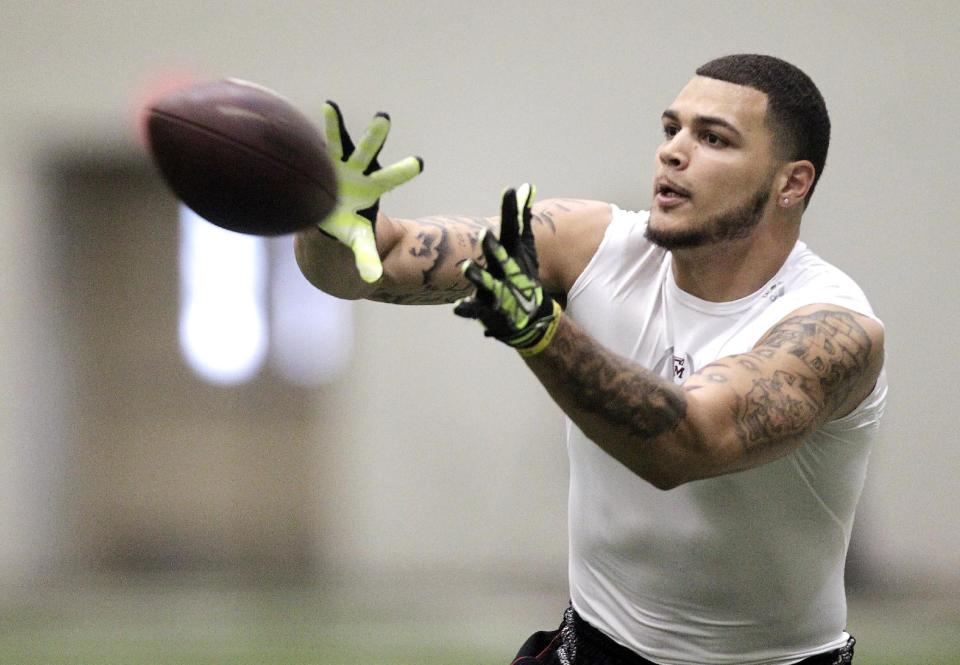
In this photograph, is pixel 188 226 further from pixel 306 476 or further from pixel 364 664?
pixel 364 664

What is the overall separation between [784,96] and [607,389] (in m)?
0.89

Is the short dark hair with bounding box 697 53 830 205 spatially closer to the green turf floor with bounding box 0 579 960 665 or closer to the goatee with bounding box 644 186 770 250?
the goatee with bounding box 644 186 770 250

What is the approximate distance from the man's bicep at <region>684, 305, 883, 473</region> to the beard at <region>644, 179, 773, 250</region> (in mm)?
260

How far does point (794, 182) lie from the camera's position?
2328 mm

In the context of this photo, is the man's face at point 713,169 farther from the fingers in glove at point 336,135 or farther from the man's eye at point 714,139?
the fingers in glove at point 336,135

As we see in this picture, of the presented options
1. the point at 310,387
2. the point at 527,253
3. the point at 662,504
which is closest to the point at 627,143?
the point at 310,387

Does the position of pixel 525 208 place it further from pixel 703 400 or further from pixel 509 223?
pixel 703 400

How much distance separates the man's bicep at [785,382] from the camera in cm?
174

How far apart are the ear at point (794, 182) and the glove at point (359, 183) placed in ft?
2.46

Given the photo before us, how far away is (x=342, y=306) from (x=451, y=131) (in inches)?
45.4

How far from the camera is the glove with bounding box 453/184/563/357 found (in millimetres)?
1578

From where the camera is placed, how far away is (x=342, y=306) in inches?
257

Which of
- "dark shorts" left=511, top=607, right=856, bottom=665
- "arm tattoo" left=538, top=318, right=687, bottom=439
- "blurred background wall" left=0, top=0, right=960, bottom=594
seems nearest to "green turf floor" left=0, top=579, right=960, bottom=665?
"blurred background wall" left=0, top=0, right=960, bottom=594

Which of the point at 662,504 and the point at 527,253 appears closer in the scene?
the point at 527,253
